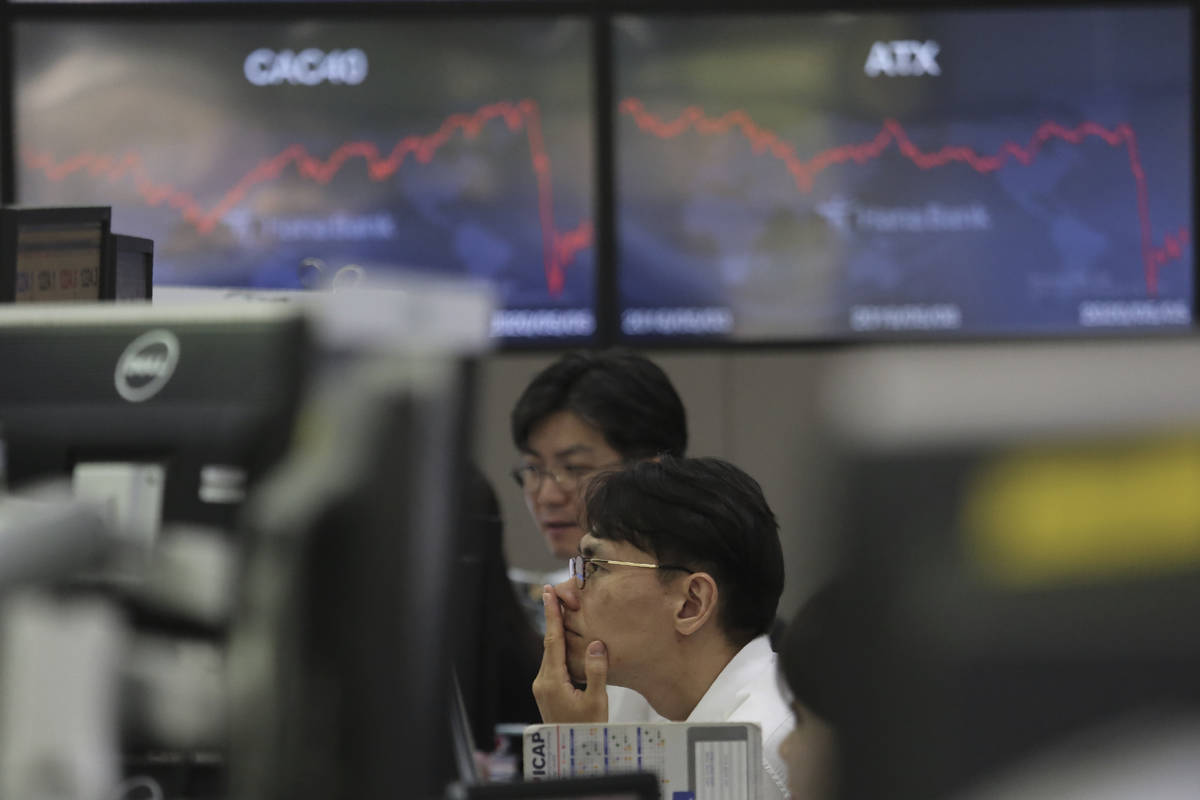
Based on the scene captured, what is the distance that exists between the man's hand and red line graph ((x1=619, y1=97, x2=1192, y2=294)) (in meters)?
1.58

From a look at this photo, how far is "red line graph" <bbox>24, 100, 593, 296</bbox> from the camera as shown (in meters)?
2.86

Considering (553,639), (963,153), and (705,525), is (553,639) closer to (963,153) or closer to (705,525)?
(705,525)

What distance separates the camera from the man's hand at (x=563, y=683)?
4.78 ft

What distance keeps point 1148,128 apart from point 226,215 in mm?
1911

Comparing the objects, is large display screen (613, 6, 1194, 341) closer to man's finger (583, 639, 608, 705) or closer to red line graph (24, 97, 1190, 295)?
red line graph (24, 97, 1190, 295)

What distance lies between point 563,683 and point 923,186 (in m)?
1.71

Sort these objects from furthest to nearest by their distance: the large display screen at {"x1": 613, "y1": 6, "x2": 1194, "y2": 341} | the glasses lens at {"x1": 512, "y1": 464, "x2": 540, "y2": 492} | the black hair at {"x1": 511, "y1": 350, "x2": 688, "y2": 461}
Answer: the large display screen at {"x1": 613, "y1": 6, "x2": 1194, "y2": 341} < the glasses lens at {"x1": 512, "y1": 464, "x2": 540, "y2": 492} < the black hair at {"x1": 511, "y1": 350, "x2": 688, "y2": 461}

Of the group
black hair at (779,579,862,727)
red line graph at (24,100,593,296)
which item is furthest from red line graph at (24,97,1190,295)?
black hair at (779,579,862,727)

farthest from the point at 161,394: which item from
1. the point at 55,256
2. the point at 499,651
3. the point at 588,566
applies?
the point at 499,651

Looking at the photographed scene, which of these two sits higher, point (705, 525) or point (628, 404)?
point (628, 404)

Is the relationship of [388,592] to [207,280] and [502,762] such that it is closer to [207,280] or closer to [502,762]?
[502,762]

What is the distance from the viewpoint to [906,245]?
285 centimetres

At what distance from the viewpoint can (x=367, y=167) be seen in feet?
9.39

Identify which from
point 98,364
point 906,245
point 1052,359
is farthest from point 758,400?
point 98,364
